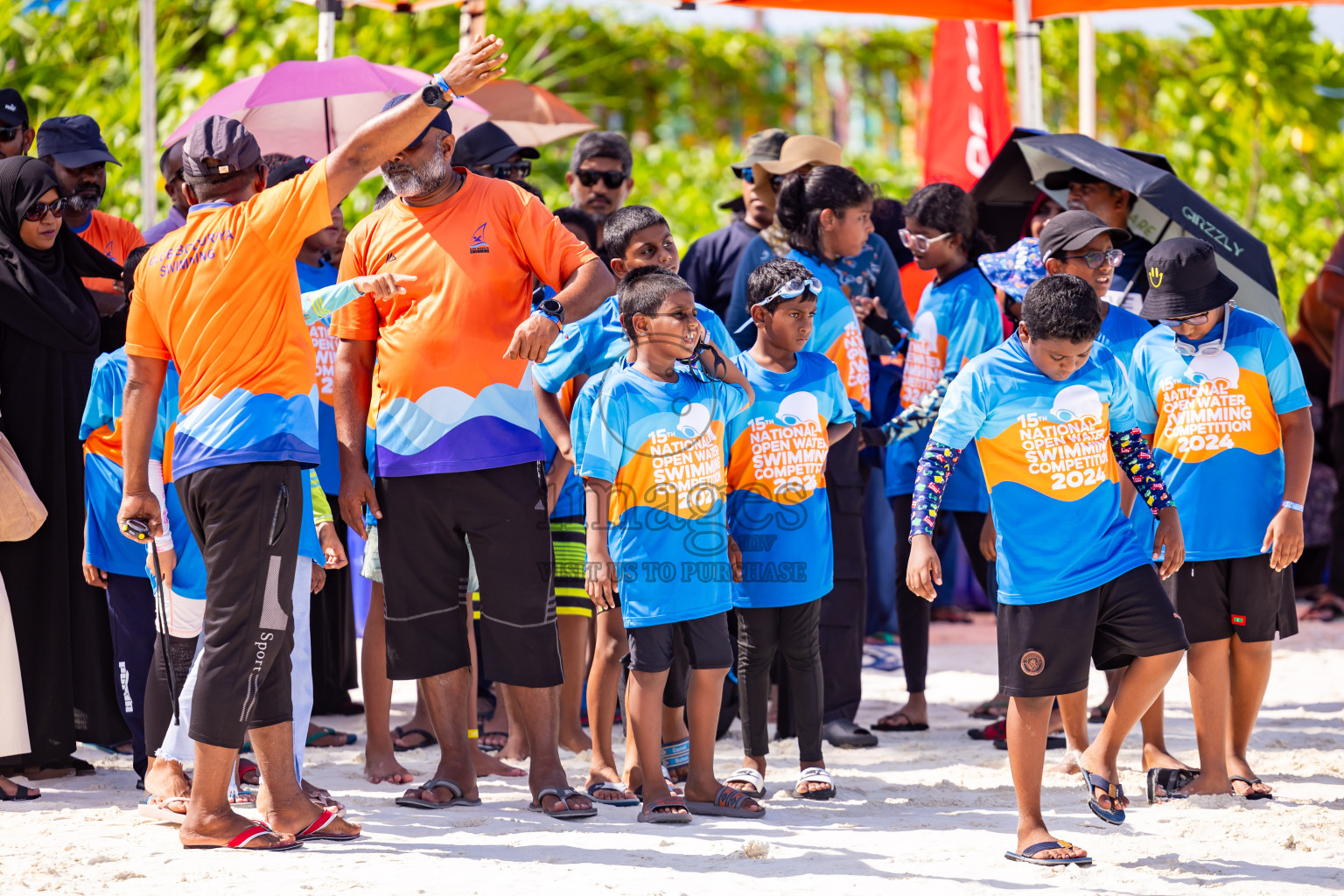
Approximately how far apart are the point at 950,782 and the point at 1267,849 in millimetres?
1180

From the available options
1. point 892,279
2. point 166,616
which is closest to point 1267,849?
point 892,279

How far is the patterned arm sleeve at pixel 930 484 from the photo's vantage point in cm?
420

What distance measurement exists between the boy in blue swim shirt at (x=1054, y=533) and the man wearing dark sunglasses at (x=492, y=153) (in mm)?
2647

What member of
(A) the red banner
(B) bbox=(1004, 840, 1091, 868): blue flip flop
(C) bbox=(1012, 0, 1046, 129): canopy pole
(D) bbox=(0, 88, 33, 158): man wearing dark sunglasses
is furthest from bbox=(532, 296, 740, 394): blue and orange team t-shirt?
(A) the red banner

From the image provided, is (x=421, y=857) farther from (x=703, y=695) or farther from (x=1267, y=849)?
(x=1267, y=849)

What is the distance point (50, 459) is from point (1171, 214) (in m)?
4.33

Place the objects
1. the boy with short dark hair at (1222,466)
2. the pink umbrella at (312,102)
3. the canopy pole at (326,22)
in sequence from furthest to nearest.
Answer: the canopy pole at (326,22), the pink umbrella at (312,102), the boy with short dark hair at (1222,466)

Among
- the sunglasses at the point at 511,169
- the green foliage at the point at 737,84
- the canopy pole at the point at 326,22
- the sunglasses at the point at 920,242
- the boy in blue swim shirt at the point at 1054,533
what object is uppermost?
the green foliage at the point at 737,84

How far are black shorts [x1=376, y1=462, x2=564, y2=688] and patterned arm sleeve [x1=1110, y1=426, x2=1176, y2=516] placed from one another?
5.90 feet

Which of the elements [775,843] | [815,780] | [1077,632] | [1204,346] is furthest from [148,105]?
[1077,632]

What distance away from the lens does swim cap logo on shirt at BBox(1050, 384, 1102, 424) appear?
416 centimetres

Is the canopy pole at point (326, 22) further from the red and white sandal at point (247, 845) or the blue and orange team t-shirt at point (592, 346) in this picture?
the red and white sandal at point (247, 845)

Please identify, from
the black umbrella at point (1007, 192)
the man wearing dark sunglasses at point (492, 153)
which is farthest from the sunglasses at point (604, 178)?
the black umbrella at point (1007, 192)

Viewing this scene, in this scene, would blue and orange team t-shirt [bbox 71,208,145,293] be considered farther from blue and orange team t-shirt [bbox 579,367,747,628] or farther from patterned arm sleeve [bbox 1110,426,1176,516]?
patterned arm sleeve [bbox 1110,426,1176,516]
